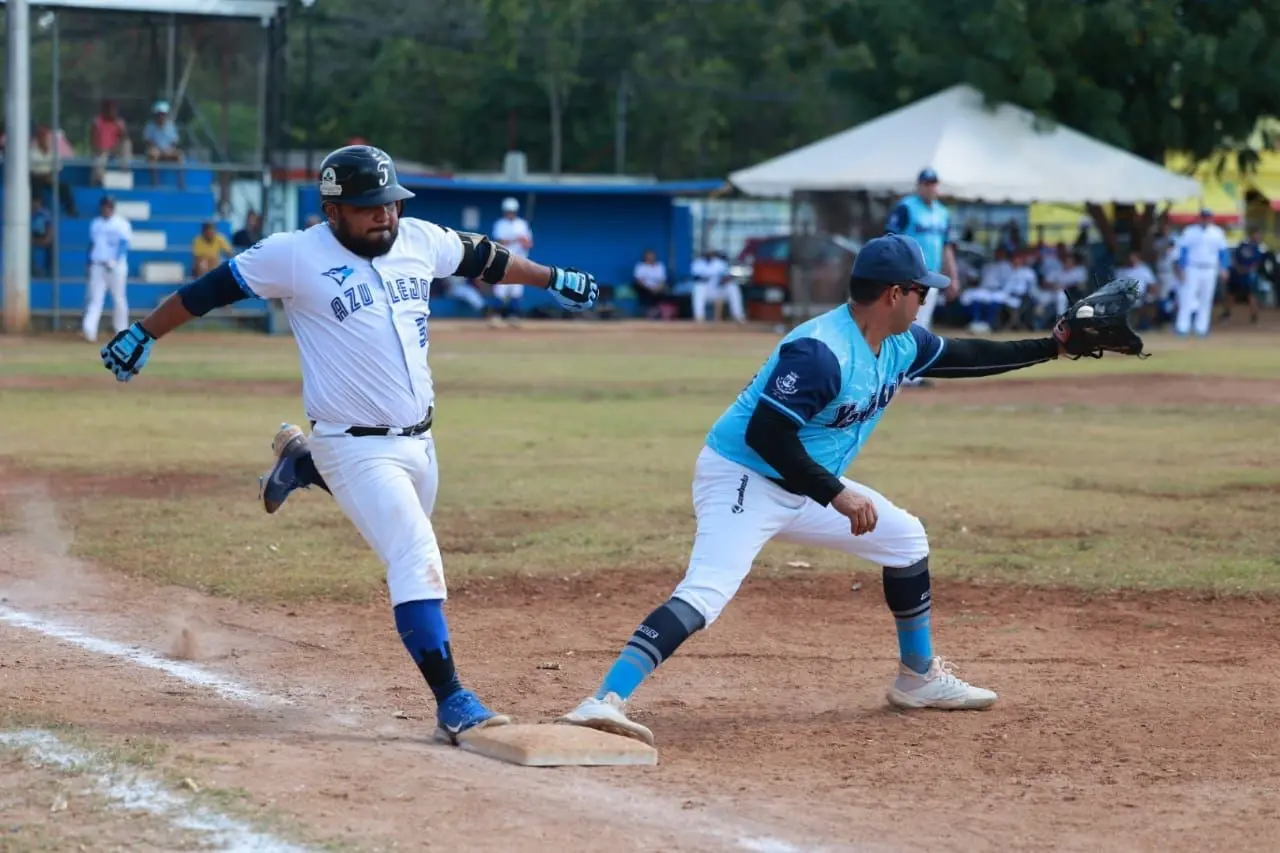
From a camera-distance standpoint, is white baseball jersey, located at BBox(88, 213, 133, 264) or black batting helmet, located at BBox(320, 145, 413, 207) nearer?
black batting helmet, located at BBox(320, 145, 413, 207)

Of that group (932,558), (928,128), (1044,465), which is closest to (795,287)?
(928,128)

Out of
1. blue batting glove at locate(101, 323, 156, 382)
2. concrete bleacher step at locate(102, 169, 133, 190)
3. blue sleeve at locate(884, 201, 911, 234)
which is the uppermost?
blue sleeve at locate(884, 201, 911, 234)

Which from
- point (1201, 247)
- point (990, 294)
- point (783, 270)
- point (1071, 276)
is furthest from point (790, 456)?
point (783, 270)

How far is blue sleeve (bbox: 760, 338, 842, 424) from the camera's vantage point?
6.06 meters

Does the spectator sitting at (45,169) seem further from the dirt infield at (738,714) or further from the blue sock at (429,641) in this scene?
the blue sock at (429,641)

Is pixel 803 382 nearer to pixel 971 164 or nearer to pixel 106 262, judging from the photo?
pixel 106 262

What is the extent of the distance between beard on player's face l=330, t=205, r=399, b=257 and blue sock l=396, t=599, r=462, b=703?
122 centimetres

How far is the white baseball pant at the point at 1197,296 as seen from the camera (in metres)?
30.3

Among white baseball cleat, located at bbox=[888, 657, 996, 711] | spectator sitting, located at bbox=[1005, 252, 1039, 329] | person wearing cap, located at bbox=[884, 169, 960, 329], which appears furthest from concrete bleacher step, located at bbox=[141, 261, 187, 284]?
white baseball cleat, located at bbox=[888, 657, 996, 711]

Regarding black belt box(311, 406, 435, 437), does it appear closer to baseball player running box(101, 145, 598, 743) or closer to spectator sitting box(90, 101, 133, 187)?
baseball player running box(101, 145, 598, 743)

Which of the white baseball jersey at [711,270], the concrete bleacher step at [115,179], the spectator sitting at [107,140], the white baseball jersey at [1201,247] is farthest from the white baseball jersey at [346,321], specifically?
the white baseball jersey at [711,270]

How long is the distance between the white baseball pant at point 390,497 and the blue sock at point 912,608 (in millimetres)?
1735

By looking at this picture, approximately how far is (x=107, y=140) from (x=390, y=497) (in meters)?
24.6

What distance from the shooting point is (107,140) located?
29000 mm
